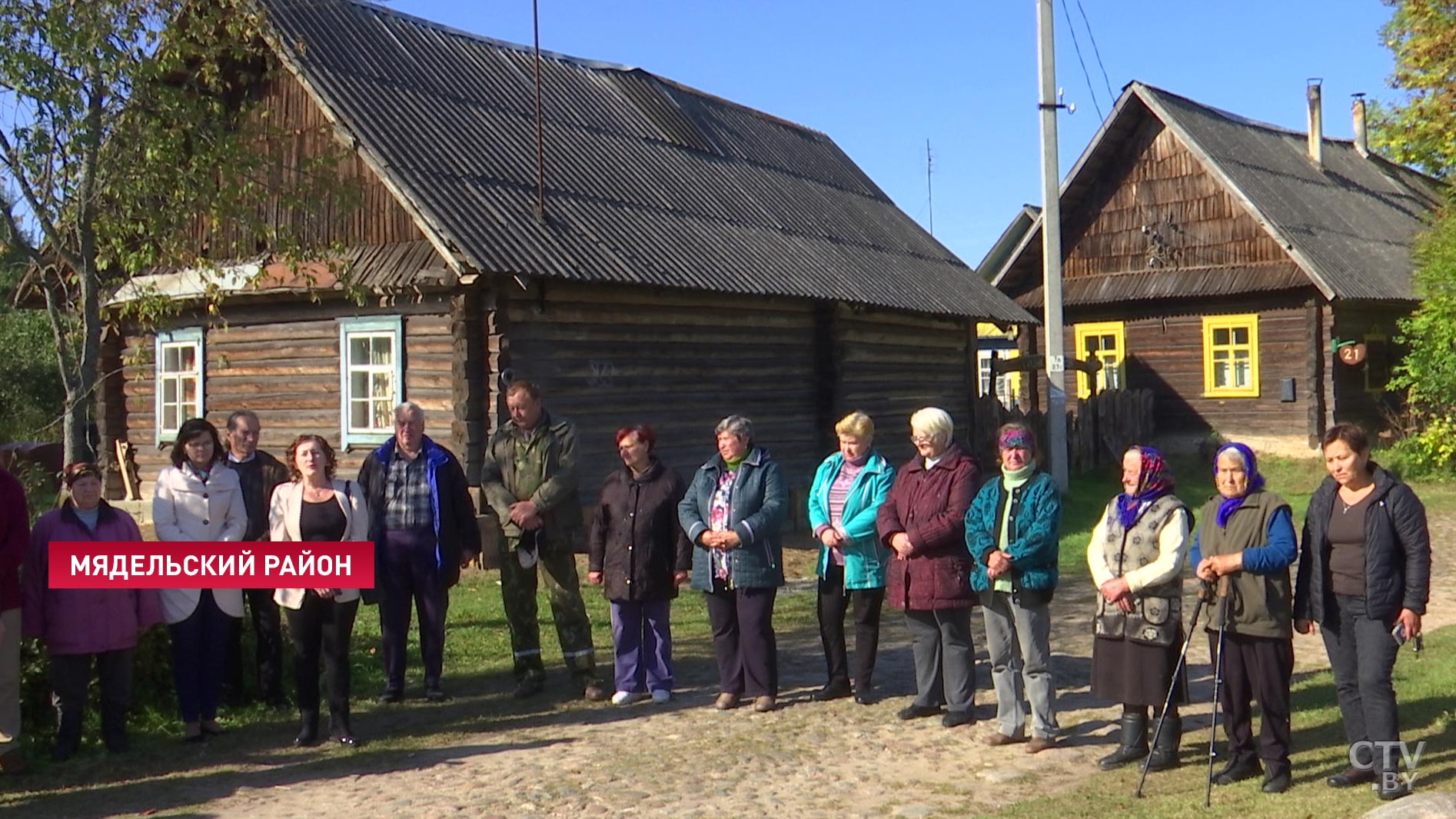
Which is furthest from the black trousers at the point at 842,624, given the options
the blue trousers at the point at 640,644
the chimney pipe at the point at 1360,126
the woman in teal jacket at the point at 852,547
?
the chimney pipe at the point at 1360,126

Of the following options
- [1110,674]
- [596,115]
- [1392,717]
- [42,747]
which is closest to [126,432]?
[596,115]

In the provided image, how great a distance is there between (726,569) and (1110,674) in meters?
2.31

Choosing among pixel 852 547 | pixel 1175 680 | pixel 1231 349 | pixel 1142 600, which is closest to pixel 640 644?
pixel 852 547

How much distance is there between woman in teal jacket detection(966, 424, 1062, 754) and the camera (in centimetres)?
692

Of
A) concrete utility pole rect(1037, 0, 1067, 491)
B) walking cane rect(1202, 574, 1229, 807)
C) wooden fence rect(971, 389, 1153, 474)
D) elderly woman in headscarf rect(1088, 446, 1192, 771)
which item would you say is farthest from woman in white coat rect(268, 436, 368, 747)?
wooden fence rect(971, 389, 1153, 474)

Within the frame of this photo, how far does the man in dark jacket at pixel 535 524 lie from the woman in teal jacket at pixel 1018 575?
7.95 feet

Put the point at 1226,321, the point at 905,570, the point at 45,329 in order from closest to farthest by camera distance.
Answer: the point at 905,570 < the point at 1226,321 < the point at 45,329

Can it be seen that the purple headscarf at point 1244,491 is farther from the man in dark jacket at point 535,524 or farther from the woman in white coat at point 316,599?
the woman in white coat at point 316,599

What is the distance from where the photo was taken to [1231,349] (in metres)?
26.2

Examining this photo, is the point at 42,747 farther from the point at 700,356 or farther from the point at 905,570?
the point at 700,356

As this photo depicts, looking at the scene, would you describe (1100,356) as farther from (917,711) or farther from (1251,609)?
(1251,609)

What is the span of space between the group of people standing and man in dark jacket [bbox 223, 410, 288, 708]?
2 cm

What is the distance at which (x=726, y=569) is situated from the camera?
8.00 metres

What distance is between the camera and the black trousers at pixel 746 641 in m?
7.97
